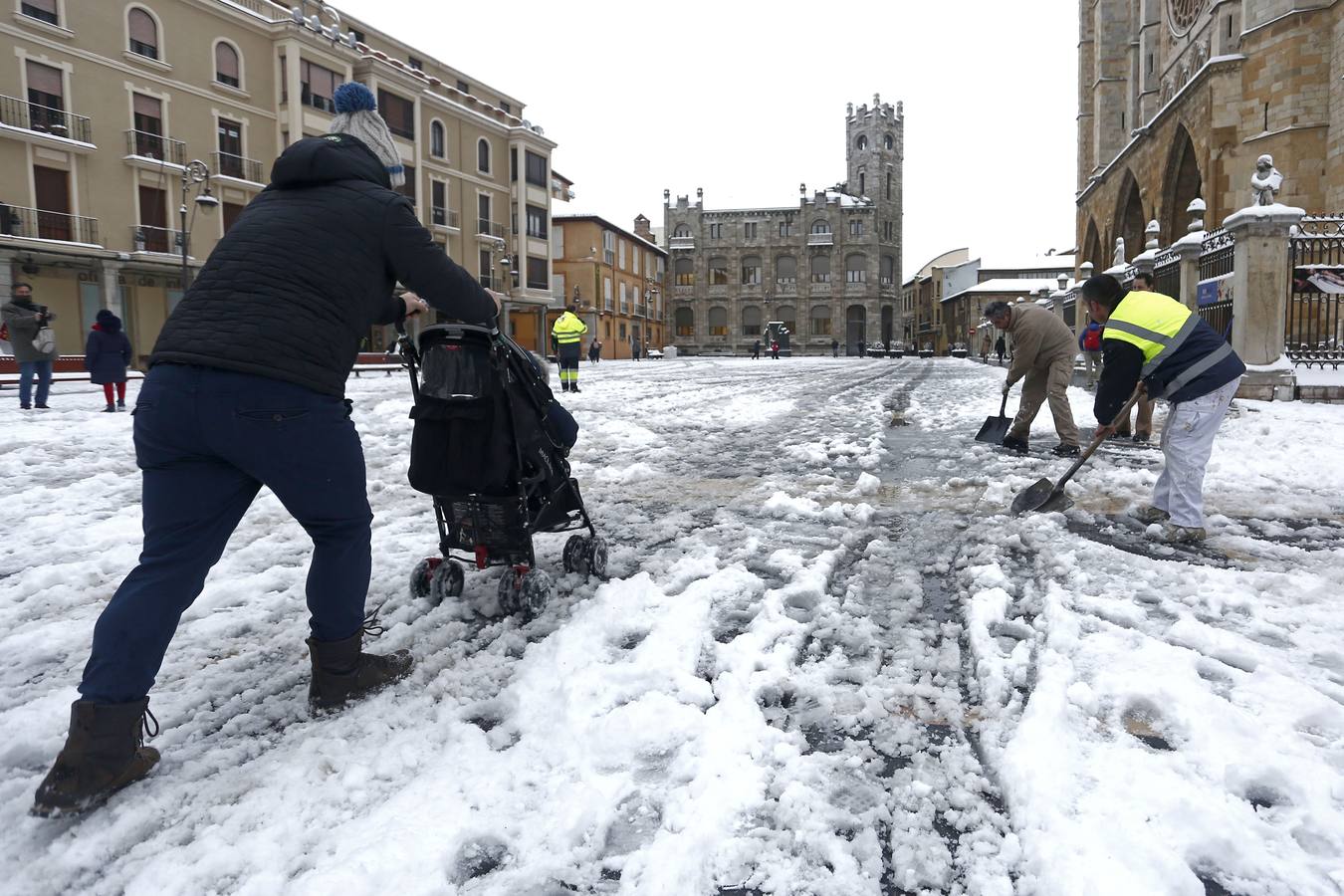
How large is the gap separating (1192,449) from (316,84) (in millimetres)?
33343

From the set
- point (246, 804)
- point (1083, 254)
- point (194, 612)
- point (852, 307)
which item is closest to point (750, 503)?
point (194, 612)

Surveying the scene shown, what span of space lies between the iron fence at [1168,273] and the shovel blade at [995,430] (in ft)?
22.5

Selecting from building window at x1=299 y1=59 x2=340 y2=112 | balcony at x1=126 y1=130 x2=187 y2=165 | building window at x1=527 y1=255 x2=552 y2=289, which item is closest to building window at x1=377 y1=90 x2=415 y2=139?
building window at x1=299 y1=59 x2=340 y2=112

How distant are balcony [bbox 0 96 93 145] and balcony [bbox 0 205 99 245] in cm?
226

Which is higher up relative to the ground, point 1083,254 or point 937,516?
point 1083,254

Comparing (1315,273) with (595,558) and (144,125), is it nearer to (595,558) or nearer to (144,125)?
Answer: (595,558)

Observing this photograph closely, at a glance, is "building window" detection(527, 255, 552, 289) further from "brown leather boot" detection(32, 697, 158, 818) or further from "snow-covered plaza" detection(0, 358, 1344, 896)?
"brown leather boot" detection(32, 697, 158, 818)

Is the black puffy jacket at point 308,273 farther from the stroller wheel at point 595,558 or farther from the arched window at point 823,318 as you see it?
the arched window at point 823,318

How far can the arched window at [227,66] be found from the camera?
2731cm

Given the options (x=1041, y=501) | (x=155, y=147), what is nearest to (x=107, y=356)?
(x=1041, y=501)

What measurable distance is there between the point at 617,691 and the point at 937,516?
10.2 feet

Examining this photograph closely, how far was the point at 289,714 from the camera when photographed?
8.13 feet

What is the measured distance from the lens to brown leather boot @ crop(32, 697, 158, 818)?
1.94 m

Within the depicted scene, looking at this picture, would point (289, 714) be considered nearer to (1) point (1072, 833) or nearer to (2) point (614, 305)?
(1) point (1072, 833)
